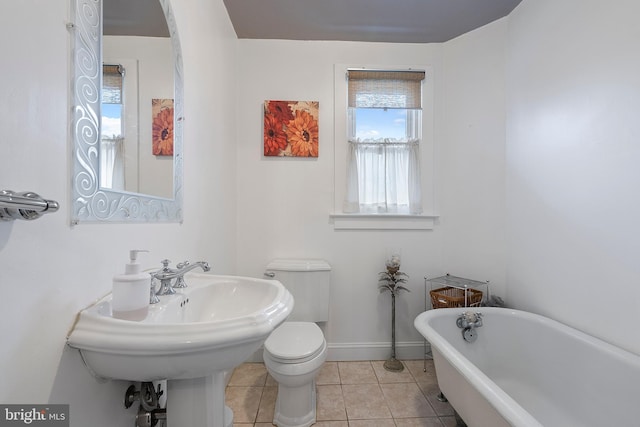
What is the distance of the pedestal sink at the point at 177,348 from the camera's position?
58 centimetres

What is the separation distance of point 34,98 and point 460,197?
7.47 ft

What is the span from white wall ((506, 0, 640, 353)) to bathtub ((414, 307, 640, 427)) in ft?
0.43

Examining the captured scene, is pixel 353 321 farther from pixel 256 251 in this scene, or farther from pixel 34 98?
pixel 34 98

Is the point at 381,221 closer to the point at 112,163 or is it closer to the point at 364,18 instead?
the point at 364,18

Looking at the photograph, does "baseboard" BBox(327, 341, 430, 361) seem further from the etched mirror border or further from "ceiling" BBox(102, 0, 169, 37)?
"ceiling" BBox(102, 0, 169, 37)

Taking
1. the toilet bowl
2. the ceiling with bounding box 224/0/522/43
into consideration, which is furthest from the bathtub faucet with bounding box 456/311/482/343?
the ceiling with bounding box 224/0/522/43

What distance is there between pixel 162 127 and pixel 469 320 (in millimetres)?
1862

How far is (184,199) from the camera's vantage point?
48.1 inches

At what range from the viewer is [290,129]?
2059 millimetres

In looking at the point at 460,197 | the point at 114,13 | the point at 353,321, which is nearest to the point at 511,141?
the point at 460,197

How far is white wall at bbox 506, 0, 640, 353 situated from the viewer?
1177 mm

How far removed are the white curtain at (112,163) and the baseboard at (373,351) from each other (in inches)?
69.4

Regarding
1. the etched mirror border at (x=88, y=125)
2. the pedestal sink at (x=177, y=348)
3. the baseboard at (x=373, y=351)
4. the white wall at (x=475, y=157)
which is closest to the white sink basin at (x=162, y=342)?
the pedestal sink at (x=177, y=348)

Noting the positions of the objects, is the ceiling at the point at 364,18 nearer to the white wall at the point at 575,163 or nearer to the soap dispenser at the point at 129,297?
the white wall at the point at 575,163
